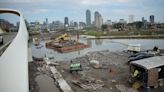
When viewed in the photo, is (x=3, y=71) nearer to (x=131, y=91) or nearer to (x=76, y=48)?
(x=131, y=91)

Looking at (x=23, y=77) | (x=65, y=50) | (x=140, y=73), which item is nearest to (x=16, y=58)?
(x=23, y=77)

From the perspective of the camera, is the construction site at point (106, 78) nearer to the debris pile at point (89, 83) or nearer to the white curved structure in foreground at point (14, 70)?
the debris pile at point (89, 83)

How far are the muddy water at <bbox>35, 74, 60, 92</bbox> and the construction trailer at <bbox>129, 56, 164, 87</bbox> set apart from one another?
12.4ft

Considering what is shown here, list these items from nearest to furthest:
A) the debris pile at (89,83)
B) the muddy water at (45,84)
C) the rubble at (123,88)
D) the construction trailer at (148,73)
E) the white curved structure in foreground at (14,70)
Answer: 1. the white curved structure in foreground at (14,70)
2. the construction trailer at (148,73)
3. the rubble at (123,88)
4. the debris pile at (89,83)
5. the muddy water at (45,84)

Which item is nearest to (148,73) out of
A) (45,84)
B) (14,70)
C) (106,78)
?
(106,78)

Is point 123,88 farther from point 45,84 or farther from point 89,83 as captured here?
point 45,84

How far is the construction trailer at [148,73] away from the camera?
8.35m

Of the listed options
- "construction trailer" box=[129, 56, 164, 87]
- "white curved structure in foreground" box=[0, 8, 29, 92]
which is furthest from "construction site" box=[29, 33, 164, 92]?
"white curved structure in foreground" box=[0, 8, 29, 92]

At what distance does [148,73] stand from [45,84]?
5415 millimetres

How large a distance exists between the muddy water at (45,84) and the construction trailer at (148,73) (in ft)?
12.4

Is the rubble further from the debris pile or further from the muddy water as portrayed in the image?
the muddy water

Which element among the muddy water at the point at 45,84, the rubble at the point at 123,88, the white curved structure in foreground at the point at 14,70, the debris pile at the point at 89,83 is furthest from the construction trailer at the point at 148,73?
Answer: the white curved structure in foreground at the point at 14,70

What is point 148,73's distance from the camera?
830 cm

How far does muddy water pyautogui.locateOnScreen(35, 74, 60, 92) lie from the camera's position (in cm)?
997
